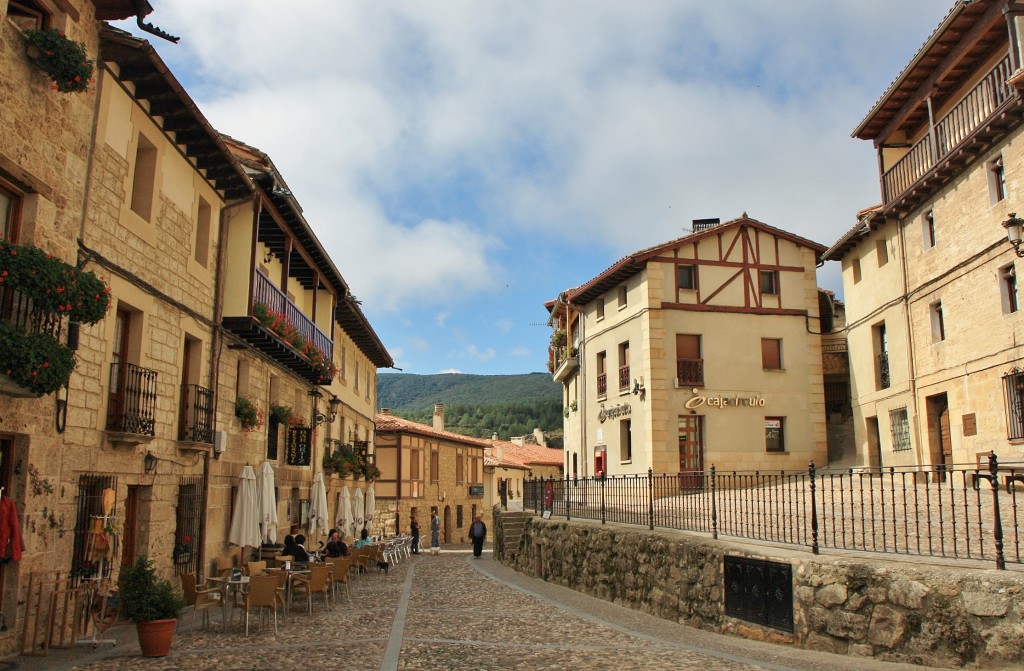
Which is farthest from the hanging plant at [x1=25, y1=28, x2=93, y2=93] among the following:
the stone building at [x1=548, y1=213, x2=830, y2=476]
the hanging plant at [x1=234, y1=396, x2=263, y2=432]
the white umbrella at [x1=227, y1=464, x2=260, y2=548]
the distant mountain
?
the distant mountain

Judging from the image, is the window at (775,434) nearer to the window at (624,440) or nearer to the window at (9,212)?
the window at (624,440)

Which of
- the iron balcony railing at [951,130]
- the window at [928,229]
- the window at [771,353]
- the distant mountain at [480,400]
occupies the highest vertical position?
the distant mountain at [480,400]

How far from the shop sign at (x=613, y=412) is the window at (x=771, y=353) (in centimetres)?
433

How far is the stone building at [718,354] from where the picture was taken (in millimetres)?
24188

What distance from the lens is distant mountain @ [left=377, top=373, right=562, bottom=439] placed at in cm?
9612

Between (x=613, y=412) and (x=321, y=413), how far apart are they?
9373 mm

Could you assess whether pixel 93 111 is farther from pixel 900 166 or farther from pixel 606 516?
pixel 900 166

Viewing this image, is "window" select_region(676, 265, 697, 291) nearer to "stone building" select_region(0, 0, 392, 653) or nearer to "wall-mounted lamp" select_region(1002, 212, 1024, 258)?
"stone building" select_region(0, 0, 392, 653)

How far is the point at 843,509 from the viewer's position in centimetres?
988

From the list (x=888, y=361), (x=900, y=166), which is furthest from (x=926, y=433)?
(x=900, y=166)

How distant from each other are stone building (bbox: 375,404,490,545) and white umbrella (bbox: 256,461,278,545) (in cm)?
2207

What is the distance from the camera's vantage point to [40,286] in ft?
26.2

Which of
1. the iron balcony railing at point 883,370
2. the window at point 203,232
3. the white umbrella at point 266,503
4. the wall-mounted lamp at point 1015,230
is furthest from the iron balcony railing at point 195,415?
the iron balcony railing at point 883,370

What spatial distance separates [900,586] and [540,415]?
291 ft
